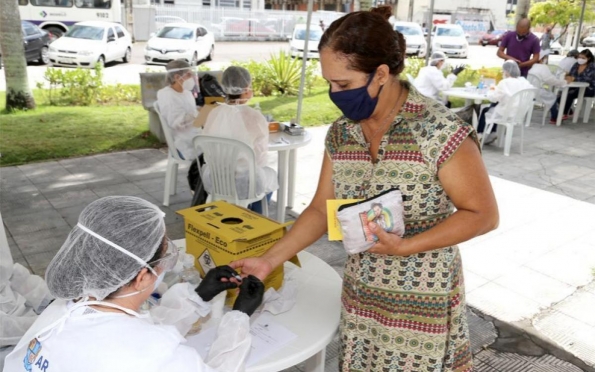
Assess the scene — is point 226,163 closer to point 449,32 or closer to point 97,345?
point 97,345

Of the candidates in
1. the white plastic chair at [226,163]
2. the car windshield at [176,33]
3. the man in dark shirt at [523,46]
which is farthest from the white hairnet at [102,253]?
the car windshield at [176,33]

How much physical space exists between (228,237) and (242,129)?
2.15m

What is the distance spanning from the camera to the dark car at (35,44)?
42.3 feet

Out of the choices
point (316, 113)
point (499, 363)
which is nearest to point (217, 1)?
point (316, 113)

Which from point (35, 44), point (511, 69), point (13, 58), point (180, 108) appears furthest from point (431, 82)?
point (35, 44)

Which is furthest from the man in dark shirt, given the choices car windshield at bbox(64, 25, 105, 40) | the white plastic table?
car windshield at bbox(64, 25, 105, 40)

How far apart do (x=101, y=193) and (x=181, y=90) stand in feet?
4.34

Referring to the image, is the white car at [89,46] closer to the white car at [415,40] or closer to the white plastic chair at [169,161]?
the white plastic chair at [169,161]

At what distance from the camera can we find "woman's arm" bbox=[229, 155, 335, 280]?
5.61 ft

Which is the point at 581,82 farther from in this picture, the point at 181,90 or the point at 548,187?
the point at 181,90

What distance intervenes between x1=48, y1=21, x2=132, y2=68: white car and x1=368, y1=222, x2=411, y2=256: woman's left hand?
1228 centimetres

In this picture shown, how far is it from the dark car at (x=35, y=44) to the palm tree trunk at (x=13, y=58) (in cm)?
535

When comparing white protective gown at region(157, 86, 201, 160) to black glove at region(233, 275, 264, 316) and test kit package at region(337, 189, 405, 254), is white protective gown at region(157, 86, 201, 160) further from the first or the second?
test kit package at region(337, 189, 405, 254)

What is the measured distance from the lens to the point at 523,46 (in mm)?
9086
